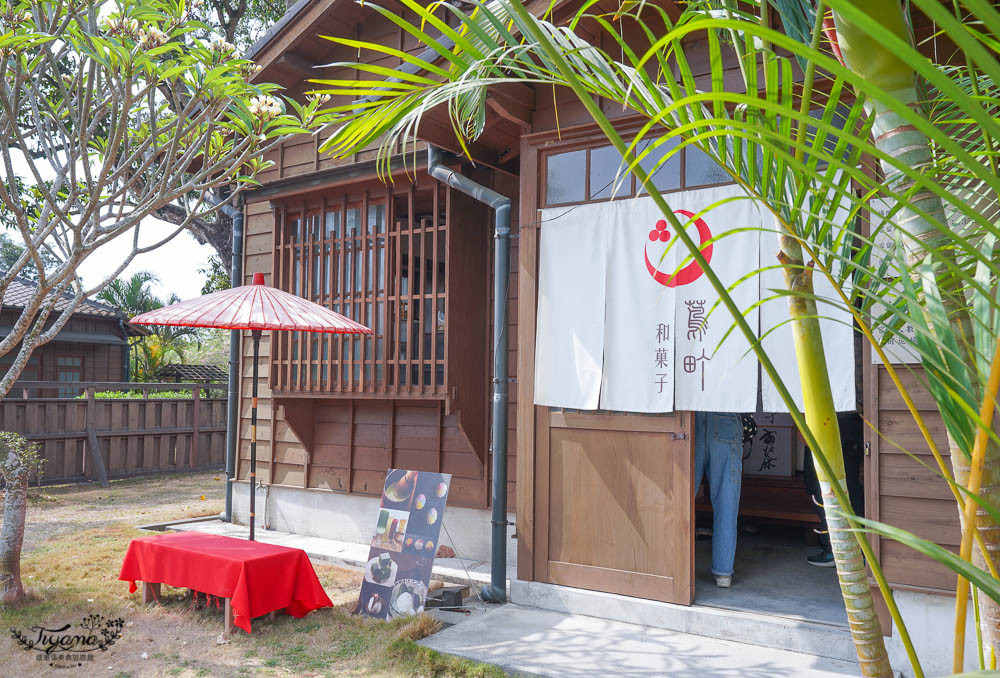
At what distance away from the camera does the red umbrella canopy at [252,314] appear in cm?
553

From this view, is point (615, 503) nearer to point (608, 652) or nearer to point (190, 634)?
point (608, 652)

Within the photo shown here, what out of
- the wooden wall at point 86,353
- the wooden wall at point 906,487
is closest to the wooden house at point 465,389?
the wooden wall at point 906,487

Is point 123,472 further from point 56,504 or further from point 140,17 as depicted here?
point 140,17

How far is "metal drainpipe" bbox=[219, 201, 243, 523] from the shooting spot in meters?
8.38

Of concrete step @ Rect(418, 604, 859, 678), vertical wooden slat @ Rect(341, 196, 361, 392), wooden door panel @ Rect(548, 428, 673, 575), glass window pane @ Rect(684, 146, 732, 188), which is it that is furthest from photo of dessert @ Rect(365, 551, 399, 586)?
glass window pane @ Rect(684, 146, 732, 188)

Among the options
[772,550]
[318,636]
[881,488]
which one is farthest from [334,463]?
[881,488]

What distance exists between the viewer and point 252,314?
5633mm

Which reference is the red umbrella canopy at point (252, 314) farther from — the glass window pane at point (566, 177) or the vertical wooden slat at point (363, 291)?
the glass window pane at point (566, 177)

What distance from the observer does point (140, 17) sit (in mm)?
4098

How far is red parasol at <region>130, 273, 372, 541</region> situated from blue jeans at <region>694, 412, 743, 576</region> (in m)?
2.84

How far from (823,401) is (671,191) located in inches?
154

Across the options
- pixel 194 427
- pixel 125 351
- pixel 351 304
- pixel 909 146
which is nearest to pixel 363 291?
pixel 351 304

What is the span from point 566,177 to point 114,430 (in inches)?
392

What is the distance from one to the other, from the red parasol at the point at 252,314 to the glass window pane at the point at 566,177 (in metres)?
1.92
